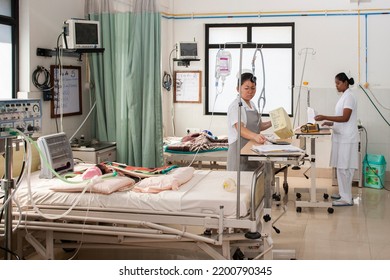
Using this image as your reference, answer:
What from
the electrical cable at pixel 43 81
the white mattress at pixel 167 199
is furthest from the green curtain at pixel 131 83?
the white mattress at pixel 167 199

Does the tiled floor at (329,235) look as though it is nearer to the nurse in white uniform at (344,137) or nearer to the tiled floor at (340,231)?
the tiled floor at (340,231)

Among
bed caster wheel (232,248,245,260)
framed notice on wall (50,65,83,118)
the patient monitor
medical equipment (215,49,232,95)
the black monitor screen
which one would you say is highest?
the black monitor screen

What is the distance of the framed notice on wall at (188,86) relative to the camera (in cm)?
772

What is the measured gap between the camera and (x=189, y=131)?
25.3 feet

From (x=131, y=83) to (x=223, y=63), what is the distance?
2.34 meters

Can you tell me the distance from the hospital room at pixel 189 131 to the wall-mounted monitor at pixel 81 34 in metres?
0.01

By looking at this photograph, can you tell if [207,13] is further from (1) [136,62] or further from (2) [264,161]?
(2) [264,161]

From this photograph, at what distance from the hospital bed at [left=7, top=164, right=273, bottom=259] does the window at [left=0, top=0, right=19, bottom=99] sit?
1.26 m

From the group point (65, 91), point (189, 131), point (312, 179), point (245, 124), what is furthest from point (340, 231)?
point (189, 131)

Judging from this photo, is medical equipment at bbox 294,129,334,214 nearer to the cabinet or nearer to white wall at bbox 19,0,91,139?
the cabinet

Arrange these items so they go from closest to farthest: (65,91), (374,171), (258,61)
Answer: (65,91)
(374,171)
(258,61)

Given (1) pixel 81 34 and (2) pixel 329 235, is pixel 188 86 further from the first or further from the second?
(2) pixel 329 235

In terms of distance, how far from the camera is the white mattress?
134 inches

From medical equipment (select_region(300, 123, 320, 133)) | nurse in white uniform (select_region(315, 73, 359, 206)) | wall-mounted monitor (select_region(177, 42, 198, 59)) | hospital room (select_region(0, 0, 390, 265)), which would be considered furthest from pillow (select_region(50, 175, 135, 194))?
wall-mounted monitor (select_region(177, 42, 198, 59))
